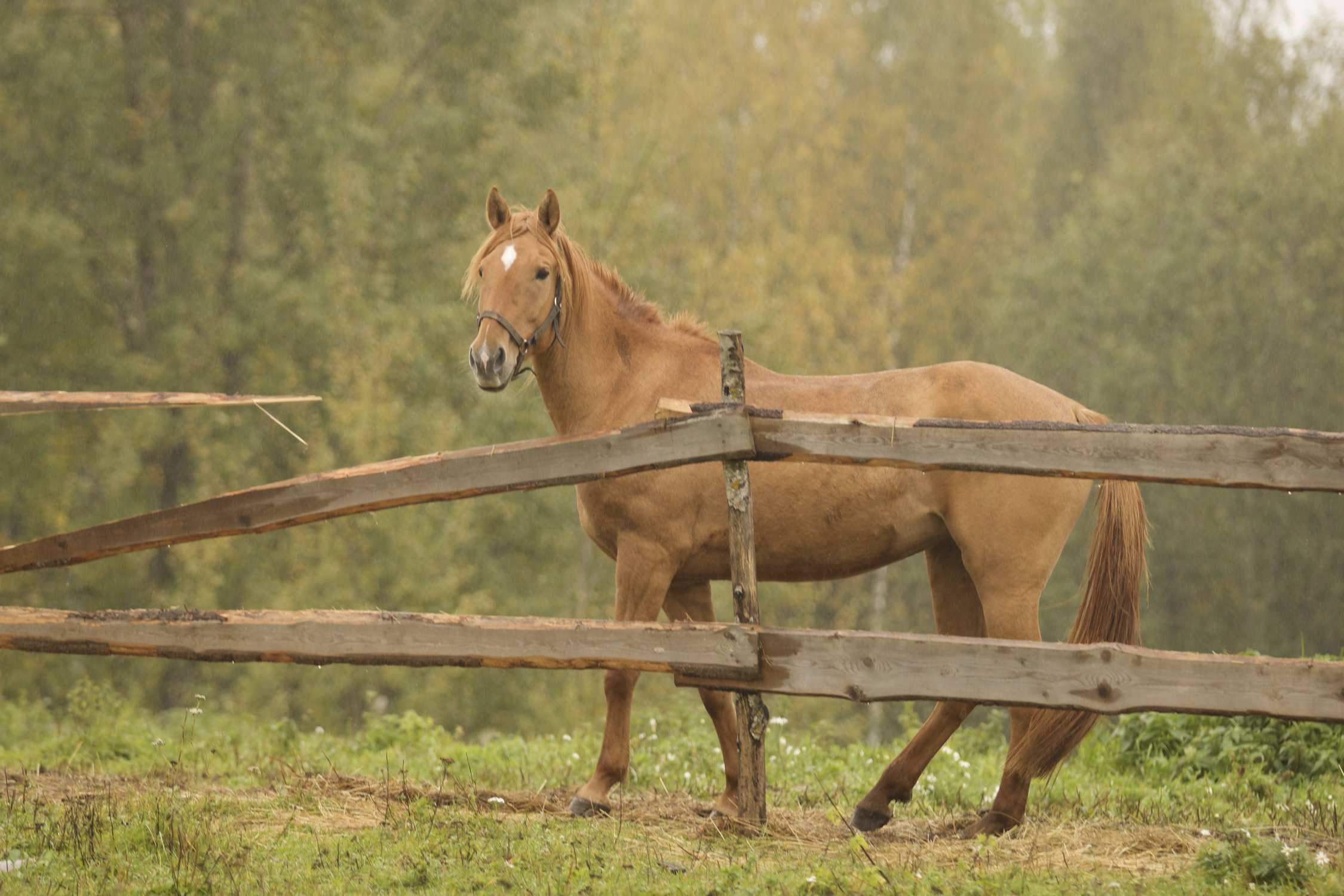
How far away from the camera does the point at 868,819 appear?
548 centimetres

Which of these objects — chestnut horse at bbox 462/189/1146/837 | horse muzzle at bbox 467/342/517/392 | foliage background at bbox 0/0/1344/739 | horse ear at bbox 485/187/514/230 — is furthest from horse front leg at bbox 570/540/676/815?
foliage background at bbox 0/0/1344/739

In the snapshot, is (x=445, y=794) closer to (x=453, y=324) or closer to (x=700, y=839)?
(x=700, y=839)

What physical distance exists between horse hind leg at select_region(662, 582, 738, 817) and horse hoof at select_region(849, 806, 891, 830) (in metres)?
0.58

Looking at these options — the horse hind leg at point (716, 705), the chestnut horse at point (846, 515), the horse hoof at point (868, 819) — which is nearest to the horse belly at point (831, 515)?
the chestnut horse at point (846, 515)

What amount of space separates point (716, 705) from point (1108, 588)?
6.49ft

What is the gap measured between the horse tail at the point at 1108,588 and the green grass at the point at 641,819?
0.32 m

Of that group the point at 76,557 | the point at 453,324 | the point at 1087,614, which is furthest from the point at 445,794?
the point at 453,324

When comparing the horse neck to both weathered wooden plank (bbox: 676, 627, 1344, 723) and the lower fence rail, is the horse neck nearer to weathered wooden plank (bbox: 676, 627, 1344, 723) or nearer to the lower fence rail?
the lower fence rail

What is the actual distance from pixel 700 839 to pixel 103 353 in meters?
15.8

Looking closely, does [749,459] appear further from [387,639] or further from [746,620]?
[387,639]

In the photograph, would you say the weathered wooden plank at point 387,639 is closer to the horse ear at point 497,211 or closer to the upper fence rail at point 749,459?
the upper fence rail at point 749,459

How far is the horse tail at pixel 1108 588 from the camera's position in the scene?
17.5 feet

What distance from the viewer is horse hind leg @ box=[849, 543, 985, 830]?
5.52 metres

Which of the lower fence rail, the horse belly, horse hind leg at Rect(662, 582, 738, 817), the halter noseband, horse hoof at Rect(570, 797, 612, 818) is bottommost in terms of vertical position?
horse hoof at Rect(570, 797, 612, 818)
